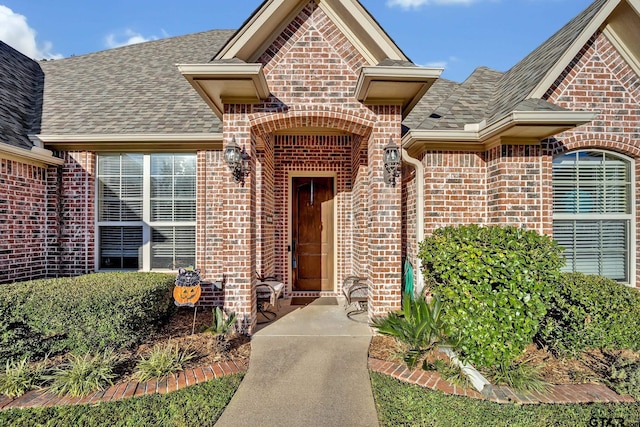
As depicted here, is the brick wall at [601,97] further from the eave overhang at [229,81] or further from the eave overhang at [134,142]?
the eave overhang at [134,142]

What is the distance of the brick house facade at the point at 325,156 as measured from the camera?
15.7ft

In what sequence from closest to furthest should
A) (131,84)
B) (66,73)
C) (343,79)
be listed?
(343,79)
(131,84)
(66,73)

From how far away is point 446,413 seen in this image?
115 inches

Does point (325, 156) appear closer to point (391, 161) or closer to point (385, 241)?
point (391, 161)

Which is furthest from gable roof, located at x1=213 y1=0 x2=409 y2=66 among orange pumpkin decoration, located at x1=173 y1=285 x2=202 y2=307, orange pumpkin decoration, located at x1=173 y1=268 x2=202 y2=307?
orange pumpkin decoration, located at x1=173 y1=285 x2=202 y2=307

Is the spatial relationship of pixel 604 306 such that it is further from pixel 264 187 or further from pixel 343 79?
pixel 264 187

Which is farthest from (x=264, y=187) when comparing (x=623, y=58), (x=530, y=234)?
(x=623, y=58)

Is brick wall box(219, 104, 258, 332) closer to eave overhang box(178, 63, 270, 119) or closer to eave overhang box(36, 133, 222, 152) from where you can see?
eave overhang box(178, 63, 270, 119)

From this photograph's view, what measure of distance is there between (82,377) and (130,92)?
6.43 metres

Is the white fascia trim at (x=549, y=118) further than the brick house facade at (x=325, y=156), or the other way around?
the brick house facade at (x=325, y=156)

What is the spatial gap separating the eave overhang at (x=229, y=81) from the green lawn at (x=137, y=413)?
12.8ft

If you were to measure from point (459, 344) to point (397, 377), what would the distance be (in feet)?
2.65

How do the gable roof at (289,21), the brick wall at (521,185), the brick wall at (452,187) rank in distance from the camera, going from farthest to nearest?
1. the brick wall at (452,187)
2. the brick wall at (521,185)
3. the gable roof at (289,21)

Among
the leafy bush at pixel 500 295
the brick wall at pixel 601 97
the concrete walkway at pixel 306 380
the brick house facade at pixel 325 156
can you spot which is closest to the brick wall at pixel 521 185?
the brick house facade at pixel 325 156
